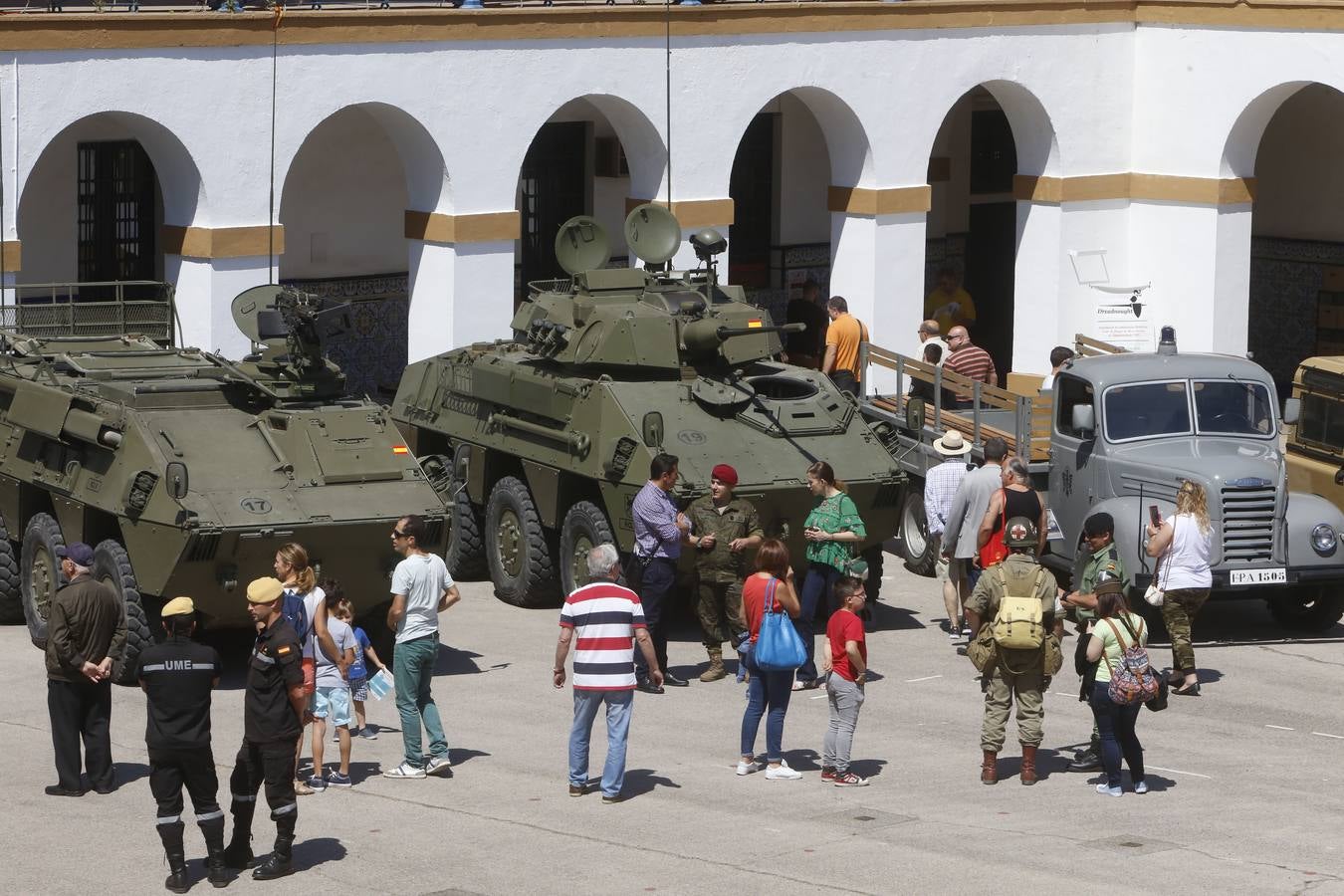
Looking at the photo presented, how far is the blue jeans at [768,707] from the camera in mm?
12812

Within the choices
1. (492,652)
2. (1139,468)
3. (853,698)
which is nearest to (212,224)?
(492,652)

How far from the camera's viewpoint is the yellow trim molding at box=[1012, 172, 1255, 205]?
83.1 ft

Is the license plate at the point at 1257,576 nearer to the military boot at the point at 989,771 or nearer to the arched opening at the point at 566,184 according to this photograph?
the military boot at the point at 989,771

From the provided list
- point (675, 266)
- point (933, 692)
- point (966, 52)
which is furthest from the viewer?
point (966, 52)

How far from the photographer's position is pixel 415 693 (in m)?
12.7

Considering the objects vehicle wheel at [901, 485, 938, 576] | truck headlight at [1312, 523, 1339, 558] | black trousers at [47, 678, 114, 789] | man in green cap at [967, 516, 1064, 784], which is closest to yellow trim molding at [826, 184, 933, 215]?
vehicle wheel at [901, 485, 938, 576]

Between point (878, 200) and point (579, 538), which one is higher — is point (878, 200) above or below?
above

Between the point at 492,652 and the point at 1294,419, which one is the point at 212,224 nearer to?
the point at 492,652

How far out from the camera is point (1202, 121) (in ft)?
83.0

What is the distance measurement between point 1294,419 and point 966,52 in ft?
26.9

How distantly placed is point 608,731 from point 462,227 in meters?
10.6

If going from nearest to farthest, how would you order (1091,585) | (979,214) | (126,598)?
(1091,585)
(126,598)
(979,214)

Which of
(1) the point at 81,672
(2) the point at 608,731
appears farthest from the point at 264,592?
(2) the point at 608,731

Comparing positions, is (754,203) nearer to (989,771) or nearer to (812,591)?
(812,591)
